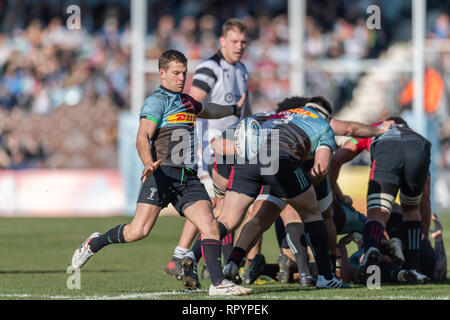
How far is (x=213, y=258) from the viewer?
7535 mm

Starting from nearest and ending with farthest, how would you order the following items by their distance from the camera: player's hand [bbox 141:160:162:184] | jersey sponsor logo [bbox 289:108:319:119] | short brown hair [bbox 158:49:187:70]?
player's hand [bbox 141:160:162:184]
short brown hair [bbox 158:49:187:70]
jersey sponsor logo [bbox 289:108:319:119]

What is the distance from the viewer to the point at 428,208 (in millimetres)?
9773

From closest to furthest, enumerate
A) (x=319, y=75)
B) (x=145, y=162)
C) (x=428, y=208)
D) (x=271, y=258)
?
(x=145, y=162) < (x=428, y=208) < (x=271, y=258) < (x=319, y=75)

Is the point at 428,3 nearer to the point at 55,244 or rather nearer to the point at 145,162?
the point at 55,244

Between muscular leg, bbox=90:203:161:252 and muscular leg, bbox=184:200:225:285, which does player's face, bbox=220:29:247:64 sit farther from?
muscular leg, bbox=90:203:161:252

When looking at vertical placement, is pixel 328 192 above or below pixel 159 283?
above

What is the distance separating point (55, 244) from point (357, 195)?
7483mm

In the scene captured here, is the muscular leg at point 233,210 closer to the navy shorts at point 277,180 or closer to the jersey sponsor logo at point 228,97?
the navy shorts at point 277,180

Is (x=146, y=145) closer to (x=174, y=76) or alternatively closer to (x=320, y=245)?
(x=174, y=76)

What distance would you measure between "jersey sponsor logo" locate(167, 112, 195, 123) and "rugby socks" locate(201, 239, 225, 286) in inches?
40.2

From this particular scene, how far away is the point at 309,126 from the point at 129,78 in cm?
1582

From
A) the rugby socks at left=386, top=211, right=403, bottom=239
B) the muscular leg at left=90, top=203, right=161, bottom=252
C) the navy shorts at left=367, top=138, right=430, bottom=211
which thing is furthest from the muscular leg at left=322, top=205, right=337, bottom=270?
the muscular leg at left=90, top=203, right=161, bottom=252

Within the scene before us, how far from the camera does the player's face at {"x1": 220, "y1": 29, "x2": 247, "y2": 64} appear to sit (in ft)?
32.5
